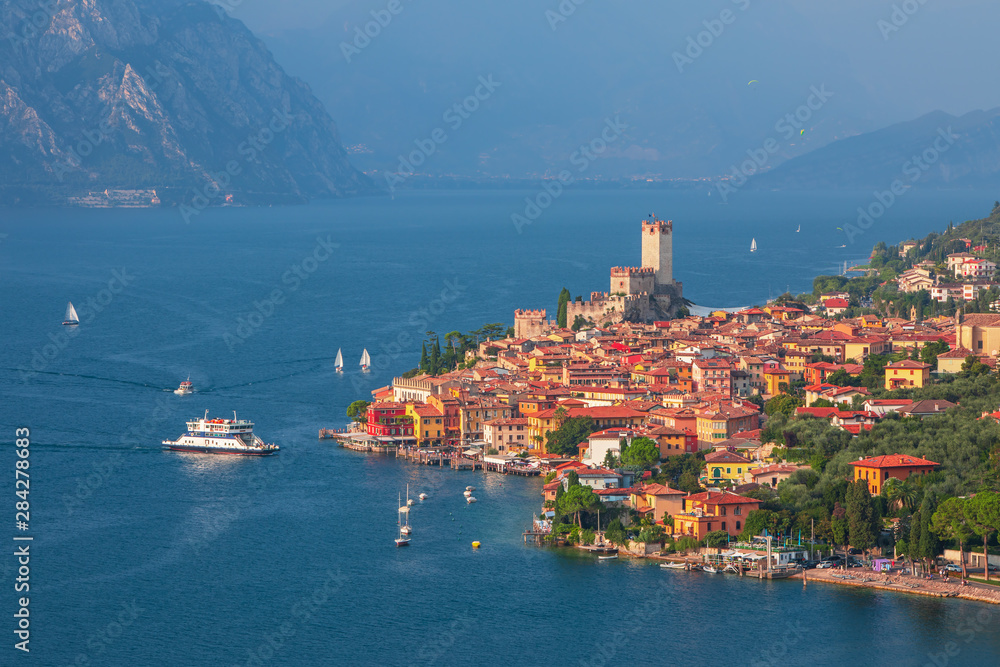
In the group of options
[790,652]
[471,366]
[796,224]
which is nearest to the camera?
[790,652]

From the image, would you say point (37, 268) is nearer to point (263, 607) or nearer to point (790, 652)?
point (263, 607)

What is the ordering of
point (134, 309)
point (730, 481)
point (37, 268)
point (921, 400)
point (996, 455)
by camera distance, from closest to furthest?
point (996, 455) < point (730, 481) < point (921, 400) < point (134, 309) < point (37, 268)

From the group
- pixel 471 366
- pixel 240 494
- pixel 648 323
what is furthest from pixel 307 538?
pixel 648 323

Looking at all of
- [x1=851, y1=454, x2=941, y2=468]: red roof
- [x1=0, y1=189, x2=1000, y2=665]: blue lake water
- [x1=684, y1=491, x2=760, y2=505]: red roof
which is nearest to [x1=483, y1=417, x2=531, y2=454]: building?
[x1=0, y1=189, x2=1000, y2=665]: blue lake water

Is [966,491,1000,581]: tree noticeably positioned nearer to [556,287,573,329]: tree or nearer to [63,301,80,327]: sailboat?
[556,287,573,329]: tree

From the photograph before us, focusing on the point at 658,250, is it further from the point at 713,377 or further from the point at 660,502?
the point at 660,502

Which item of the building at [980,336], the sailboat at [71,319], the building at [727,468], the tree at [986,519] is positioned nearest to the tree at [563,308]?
the building at [980,336]
